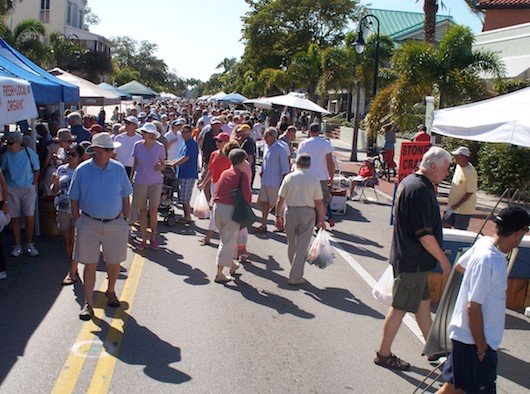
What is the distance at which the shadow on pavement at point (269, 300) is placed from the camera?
709cm

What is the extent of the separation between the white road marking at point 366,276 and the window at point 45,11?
2121 inches

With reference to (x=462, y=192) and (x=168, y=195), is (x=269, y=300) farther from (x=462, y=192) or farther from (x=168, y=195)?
(x=168, y=195)

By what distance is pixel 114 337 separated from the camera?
6.08 m

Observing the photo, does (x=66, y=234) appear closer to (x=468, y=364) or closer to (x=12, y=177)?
(x=12, y=177)

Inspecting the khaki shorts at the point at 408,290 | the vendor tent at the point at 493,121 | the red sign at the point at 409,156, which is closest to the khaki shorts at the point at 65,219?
the khaki shorts at the point at 408,290

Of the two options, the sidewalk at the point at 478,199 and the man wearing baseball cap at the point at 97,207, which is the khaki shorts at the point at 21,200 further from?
the sidewalk at the point at 478,199

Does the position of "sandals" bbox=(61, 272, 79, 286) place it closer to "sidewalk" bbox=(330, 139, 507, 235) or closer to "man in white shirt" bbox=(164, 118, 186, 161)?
"man in white shirt" bbox=(164, 118, 186, 161)

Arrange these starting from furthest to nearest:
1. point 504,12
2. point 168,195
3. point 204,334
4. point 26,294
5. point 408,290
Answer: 1. point 504,12
2. point 168,195
3. point 26,294
4. point 204,334
5. point 408,290

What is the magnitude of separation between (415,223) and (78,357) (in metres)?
3.14

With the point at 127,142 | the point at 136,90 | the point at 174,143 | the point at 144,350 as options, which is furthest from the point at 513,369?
the point at 136,90

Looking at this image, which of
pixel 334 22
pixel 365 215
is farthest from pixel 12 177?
pixel 334 22

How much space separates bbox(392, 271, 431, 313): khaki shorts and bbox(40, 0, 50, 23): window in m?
58.5

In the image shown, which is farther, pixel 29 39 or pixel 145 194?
pixel 29 39

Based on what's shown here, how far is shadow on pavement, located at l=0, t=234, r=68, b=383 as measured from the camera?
578cm
